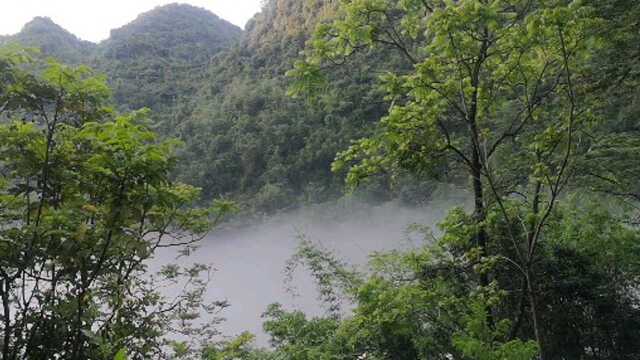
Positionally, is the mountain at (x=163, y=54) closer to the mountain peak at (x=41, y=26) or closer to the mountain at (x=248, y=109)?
the mountain at (x=248, y=109)

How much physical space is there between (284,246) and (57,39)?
119ft

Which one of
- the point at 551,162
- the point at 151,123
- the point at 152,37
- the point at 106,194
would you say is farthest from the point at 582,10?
the point at 152,37

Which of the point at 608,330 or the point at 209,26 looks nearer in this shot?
the point at 608,330

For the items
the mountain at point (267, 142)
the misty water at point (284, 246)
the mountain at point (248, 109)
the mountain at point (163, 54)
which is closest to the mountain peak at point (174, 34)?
the mountain at point (163, 54)

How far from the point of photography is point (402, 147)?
3.10m

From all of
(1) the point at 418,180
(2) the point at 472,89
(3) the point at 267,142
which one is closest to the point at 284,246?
(3) the point at 267,142

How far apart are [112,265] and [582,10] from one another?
321 cm

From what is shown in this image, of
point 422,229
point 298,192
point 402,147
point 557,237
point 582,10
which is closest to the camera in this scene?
point 582,10

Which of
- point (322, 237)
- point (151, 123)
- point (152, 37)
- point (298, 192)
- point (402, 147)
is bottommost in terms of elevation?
point (322, 237)

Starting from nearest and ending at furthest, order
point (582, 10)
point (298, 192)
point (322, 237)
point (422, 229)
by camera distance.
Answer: point (582, 10)
point (422, 229)
point (322, 237)
point (298, 192)

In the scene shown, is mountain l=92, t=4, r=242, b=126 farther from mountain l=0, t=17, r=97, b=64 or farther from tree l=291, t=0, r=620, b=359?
tree l=291, t=0, r=620, b=359

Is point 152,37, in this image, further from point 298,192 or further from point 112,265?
point 112,265

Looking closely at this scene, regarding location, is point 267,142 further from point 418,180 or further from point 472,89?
point 472,89

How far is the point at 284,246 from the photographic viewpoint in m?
22.7
